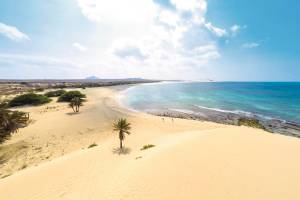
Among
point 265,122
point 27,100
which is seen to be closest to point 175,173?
point 265,122

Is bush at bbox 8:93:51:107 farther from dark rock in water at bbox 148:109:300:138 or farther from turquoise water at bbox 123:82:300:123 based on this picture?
dark rock in water at bbox 148:109:300:138

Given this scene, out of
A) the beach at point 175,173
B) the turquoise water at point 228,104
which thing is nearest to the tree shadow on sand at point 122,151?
the beach at point 175,173

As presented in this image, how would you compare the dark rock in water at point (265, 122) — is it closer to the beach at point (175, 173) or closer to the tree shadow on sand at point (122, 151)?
the beach at point (175, 173)

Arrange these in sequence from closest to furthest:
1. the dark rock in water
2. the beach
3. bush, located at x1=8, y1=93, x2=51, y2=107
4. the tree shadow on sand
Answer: the beach → the tree shadow on sand → the dark rock in water → bush, located at x1=8, y1=93, x2=51, y2=107

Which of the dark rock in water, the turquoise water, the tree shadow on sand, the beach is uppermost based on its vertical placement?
the beach

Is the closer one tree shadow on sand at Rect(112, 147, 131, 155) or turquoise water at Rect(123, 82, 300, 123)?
tree shadow on sand at Rect(112, 147, 131, 155)

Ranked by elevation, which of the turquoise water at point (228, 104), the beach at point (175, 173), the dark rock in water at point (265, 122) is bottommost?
the dark rock in water at point (265, 122)

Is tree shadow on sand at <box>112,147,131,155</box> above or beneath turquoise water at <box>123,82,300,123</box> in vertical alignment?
above

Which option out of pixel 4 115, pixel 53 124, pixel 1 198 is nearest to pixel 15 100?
pixel 53 124

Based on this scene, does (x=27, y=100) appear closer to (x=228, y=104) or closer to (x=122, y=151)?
(x=122, y=151)

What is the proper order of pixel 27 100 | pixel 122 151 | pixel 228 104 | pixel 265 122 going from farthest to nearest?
pixel 228 104 < pixel 27 100 < pixel 265 122 < pixel 122 151

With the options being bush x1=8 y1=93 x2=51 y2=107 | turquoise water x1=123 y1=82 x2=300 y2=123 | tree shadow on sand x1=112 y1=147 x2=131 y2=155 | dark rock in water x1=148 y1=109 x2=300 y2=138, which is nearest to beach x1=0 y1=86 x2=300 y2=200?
tree shadow on sand x1=112 y1=147 x2=131 y2=155

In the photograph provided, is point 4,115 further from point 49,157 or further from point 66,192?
point 66,192
